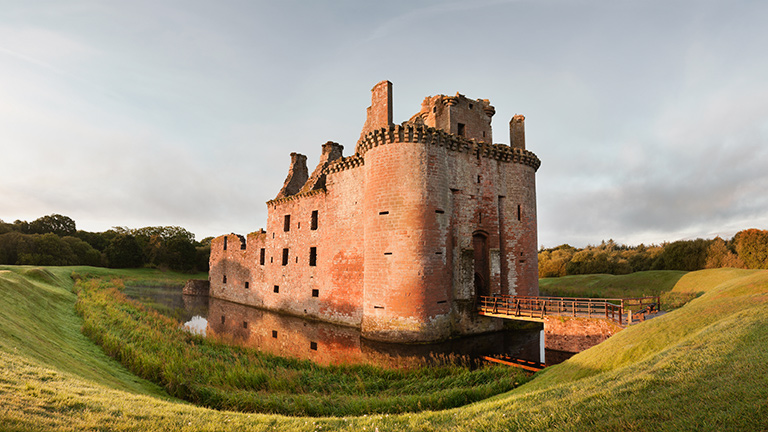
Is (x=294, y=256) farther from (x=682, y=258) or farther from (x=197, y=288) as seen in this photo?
(x=682, y=258)

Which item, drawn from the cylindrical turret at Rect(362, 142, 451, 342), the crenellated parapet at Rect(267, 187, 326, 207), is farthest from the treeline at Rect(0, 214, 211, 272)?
the cylindrical turret at Rect(362, 142, 451, 342)

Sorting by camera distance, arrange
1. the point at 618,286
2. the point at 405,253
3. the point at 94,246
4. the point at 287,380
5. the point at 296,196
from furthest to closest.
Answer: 1. the point at 94,246
2. the point at 618,286
3. the point at 296,196
4. the point at 405,253
5. the point at 287,380

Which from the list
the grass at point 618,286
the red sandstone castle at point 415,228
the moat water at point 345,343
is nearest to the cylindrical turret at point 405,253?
the red sandstone castle at point 415,228

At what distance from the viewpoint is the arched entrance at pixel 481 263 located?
20.4m

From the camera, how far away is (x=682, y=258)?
3672 cm

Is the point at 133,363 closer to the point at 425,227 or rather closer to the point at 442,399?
the point at 442,399

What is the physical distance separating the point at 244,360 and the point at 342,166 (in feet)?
43.7

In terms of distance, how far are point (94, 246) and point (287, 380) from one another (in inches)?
3127

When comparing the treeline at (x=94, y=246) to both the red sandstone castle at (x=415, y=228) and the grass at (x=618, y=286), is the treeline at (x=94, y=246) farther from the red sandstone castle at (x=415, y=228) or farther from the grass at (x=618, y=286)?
the grass at (x=618, y=286)

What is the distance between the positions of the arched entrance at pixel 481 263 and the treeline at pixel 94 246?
202 ft

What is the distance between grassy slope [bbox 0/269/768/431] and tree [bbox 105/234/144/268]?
208 feet

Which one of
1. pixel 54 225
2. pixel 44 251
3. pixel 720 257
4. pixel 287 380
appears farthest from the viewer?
pixel 54 225

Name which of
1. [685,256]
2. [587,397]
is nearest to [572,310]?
[587,397]

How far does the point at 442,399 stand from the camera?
855 centimetres
